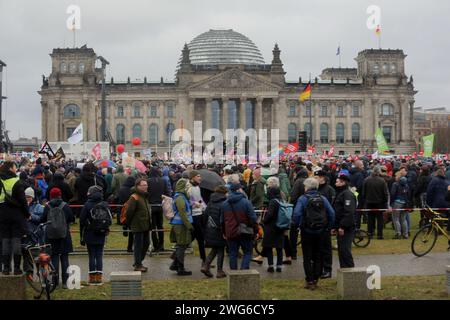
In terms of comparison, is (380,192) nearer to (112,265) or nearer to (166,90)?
(112,265)

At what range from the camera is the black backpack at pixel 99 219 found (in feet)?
44.2

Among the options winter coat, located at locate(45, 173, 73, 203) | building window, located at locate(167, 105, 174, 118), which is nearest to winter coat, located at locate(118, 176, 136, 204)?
winter coat, located at locate(45, 173, 73, 203)

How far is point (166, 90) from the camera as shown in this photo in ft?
346

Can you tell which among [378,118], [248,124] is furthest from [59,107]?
[378,118]

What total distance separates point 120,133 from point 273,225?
93.8 meters

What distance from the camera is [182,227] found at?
14.5 metres

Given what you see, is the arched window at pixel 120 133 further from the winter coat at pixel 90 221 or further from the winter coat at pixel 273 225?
the winter coat at pixel 90 221

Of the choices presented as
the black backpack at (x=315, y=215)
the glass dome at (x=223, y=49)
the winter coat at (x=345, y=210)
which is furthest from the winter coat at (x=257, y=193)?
the glass dome at (x=223, y=49)

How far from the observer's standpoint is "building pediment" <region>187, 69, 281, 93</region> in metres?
104

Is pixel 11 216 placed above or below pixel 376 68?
below

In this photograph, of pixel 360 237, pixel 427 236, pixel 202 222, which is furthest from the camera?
pixel 360 237

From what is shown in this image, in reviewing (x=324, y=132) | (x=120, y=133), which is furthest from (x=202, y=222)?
(x=324, y=132)

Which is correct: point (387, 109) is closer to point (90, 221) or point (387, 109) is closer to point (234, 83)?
point (234, 83)

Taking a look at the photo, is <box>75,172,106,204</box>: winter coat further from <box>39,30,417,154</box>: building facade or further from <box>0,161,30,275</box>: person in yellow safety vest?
<box>39,30,417,154</box>: building facade
